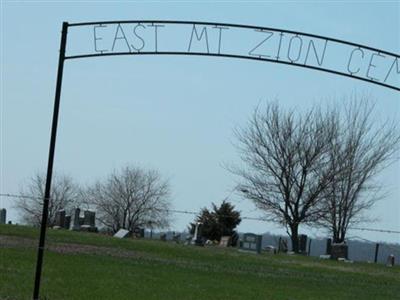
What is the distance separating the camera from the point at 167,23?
10602 millimetres

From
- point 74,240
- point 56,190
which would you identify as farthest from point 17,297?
point 56,190

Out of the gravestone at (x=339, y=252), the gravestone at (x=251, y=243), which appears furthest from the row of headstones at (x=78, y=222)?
the gravestone at (x=339, y=252)

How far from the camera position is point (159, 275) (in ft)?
52.7

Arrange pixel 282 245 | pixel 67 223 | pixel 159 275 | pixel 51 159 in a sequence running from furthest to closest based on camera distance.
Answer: pixel 282 245 < pixel 67 223 < pixel 159 275 < pixel 51 159

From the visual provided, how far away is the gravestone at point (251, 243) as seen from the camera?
101 feet

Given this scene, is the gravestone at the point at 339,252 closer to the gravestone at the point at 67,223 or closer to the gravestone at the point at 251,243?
the gravestone at the point at 251,243

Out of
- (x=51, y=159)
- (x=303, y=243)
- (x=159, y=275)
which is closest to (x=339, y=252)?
(x=303, y=243)

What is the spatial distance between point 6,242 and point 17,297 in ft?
30.4

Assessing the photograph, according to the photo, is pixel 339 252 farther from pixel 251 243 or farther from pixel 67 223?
pixel 67 223

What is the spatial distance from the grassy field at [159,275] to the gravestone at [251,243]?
19.4ft

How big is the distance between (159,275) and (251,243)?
15.3 meters

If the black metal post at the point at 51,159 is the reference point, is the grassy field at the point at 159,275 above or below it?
below

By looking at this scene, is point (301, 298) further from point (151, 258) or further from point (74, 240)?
point (74, 240)

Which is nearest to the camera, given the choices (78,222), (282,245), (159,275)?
(159,275)
